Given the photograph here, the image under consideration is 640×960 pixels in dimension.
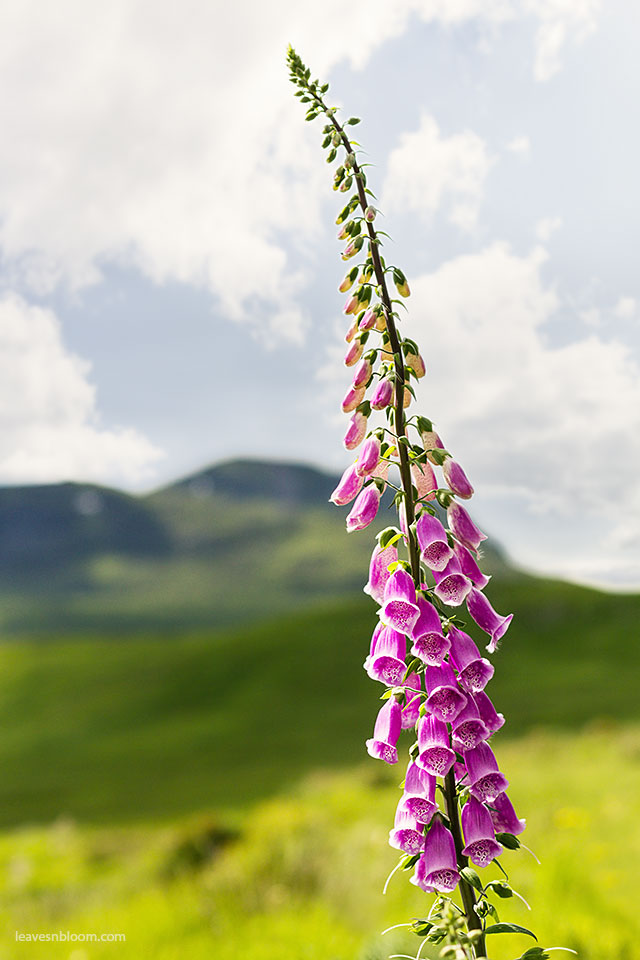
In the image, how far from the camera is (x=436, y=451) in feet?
10.9

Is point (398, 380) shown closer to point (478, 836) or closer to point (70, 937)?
point (478, 836)

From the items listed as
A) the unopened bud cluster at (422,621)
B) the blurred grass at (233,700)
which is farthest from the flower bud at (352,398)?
the blurred grass at (233,700)

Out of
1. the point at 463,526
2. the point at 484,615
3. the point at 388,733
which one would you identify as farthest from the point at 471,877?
the point at 463,526

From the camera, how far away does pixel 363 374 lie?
11.3ft

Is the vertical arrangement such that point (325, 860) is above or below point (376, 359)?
below

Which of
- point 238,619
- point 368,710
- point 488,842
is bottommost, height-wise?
point 488,842

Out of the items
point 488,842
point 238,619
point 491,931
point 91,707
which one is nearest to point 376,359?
point 488,842

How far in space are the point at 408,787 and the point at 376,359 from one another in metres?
1.80

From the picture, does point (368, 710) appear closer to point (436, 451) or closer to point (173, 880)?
point (173, 880)

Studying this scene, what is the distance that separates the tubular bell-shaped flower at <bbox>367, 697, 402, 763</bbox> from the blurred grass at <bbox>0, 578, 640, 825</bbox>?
125 ft

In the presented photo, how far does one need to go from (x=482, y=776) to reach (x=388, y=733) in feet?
1.32

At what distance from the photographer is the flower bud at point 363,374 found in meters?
3.41

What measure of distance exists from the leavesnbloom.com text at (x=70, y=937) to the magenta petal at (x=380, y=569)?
8164mm

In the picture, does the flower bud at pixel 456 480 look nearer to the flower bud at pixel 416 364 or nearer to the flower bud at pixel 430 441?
the flower bud at pixel 430 441
